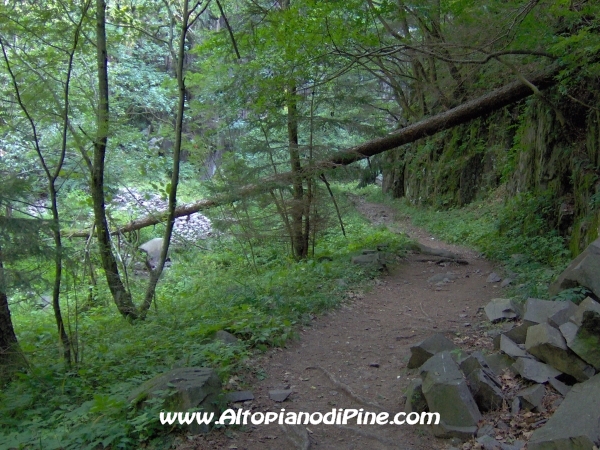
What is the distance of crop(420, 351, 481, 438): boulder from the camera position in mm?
4078

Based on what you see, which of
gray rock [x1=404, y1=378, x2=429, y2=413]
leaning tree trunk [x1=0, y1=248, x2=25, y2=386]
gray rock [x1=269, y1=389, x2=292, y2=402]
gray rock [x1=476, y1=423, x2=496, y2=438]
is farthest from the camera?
leaning tree trunk [x1=0, y1=248, x2=25, y2=386]

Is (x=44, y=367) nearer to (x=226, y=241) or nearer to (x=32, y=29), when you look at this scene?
(x=32, y=29)

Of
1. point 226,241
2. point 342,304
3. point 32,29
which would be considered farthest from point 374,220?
point 32,29

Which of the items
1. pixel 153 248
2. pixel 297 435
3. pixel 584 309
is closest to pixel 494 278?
pixel 584 309

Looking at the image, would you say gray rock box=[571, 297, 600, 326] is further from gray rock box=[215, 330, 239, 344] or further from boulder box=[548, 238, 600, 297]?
gray rock box=[215, 330, 239, 344]

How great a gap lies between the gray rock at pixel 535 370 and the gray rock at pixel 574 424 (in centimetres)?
44

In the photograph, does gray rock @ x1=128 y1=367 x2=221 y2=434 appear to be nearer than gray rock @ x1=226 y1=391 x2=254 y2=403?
Yes

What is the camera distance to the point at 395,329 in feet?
23.9

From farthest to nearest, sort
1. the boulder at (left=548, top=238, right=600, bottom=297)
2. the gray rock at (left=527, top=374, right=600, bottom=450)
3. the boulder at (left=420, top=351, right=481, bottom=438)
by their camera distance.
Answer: the boulder at (left=548, top=238, right=600, bottom=297) < the boulder at (left=420, top=351, right=481, bottom=438) < the gray rock at (left=527, top=374, right=600, bottom=450)

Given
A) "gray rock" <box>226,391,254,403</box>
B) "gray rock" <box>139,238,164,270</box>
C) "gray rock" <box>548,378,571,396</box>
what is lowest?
"gray rock" <box>548,378,571,396</box>

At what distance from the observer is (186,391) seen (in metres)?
4.21

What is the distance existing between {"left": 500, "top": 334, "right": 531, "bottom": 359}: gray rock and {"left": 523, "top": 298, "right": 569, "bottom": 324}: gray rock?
13.1 inches

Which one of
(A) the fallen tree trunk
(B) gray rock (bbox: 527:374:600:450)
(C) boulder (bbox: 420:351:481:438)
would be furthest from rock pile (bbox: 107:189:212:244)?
(B) gray rock (bbox: 527:374:600:450)

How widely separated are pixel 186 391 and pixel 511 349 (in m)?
3.22
